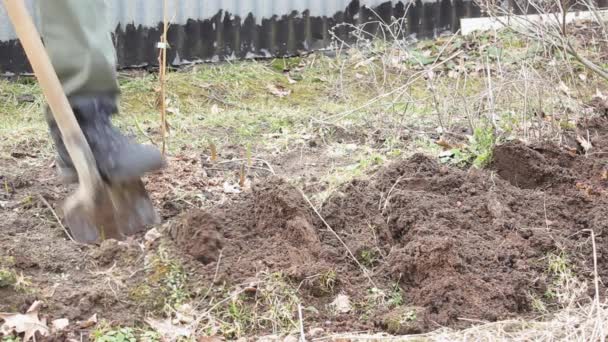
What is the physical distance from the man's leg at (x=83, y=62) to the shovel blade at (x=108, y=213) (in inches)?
7.1

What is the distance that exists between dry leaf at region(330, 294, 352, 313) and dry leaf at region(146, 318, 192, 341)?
0.48m

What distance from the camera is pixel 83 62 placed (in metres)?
3.23

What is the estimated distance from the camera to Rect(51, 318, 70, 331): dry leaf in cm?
250

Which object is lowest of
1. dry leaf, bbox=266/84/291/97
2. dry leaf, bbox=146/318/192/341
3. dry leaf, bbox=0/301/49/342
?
dry leaf, bbox=146/318/192/341

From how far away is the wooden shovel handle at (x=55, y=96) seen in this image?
108 inches

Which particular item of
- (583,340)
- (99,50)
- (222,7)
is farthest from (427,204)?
(222,7)

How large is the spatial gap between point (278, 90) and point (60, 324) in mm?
4083

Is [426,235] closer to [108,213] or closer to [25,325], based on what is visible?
[108,213]

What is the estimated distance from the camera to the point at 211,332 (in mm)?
2574

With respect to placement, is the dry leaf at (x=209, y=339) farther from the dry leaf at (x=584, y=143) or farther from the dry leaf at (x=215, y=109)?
the dry leaf at (x=215, y=109)

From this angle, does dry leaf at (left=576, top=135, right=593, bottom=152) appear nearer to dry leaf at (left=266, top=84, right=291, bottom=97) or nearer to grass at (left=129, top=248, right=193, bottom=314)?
grass at (left=129, top=248, right=193, bottom=314)

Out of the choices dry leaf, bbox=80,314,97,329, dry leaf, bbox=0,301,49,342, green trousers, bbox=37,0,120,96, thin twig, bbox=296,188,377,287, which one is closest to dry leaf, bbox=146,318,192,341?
dry leaf, bbox=80,314,97,329

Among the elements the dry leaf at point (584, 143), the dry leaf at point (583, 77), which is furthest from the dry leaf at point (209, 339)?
the dry leaf at point (583, 77)

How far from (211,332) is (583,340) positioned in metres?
1.09
